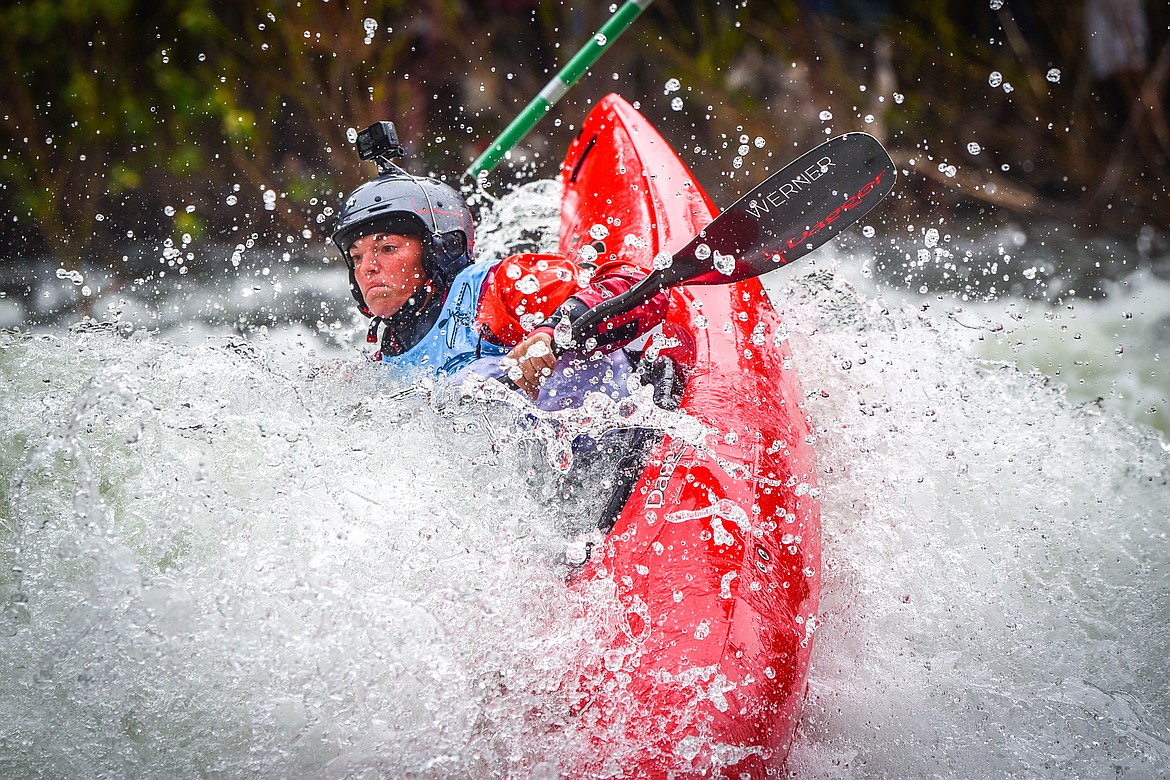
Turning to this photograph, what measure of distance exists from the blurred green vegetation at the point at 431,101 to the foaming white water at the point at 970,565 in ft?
9.42

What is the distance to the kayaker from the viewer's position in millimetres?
1927

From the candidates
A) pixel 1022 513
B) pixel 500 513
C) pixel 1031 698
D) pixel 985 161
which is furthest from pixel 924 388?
pixel 985 161

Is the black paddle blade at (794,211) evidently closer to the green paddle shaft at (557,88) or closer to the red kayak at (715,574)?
the red kayak at (715,574)

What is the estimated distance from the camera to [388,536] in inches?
70.0

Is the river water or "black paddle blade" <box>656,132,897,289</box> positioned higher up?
"black paddle blade" <box>656,132,897,289</box>

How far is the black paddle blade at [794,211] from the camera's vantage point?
6.39ft

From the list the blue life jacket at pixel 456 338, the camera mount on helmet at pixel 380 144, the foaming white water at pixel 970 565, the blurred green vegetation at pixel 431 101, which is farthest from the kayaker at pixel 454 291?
the blurred green vegetation at pixel 431 101

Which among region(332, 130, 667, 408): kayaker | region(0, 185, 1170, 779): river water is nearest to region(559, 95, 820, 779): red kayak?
region(0, 185, 1170, 779): river water

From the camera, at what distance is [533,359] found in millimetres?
1804

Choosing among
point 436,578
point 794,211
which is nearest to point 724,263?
point 794,211

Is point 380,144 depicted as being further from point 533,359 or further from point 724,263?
point 724,263

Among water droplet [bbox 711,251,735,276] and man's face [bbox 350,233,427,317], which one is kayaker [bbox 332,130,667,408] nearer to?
man's face [bbox 350,233,427,317]

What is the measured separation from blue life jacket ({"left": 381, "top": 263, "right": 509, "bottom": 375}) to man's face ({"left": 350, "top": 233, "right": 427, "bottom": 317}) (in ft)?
0.31

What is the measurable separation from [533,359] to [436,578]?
0.46 metres
